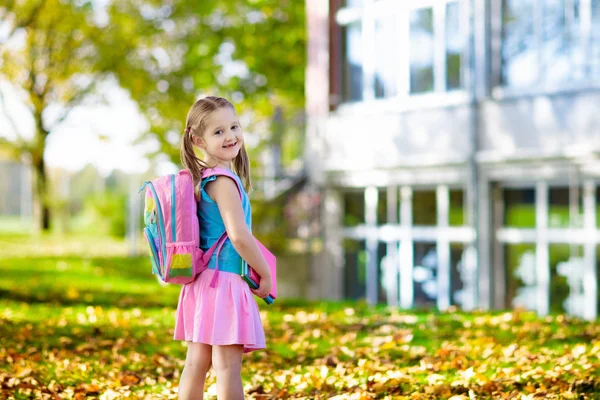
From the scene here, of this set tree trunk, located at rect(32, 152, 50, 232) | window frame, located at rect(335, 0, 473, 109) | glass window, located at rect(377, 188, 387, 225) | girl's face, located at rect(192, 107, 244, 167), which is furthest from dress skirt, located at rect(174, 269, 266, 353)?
tree trunk, located at rect(32, 152, 50, 232)

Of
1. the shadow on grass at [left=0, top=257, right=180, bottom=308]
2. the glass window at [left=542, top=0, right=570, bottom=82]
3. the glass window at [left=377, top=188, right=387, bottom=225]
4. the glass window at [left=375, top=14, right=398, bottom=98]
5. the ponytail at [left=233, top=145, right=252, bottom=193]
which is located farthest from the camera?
the glass window at [left=377, top=188, right=387, bottom=225]

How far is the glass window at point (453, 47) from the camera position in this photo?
14.3 m

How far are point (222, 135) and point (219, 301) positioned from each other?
78cm

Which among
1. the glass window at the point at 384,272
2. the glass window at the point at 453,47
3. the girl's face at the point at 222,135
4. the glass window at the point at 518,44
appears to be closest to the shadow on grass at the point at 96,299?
the glass window at the point at 384,272

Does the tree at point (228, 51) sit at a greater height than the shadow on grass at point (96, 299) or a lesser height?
greater

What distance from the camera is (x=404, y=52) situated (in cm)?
1503

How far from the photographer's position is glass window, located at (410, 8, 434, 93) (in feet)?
48.1

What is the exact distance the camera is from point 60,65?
2172 centimetres

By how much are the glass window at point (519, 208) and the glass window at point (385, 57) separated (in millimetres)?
2924

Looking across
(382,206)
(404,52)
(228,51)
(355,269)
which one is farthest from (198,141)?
(228,51)

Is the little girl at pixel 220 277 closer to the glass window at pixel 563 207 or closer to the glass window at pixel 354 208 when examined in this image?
the glass window at pixel 563 207

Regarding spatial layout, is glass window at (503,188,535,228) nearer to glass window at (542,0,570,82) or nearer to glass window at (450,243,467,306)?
glass window at (450,243,467,306)

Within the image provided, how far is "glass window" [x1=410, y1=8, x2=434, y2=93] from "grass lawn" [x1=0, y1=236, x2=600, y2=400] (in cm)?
483

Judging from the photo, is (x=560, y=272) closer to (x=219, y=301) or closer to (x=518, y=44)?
(x=518, y=44)
